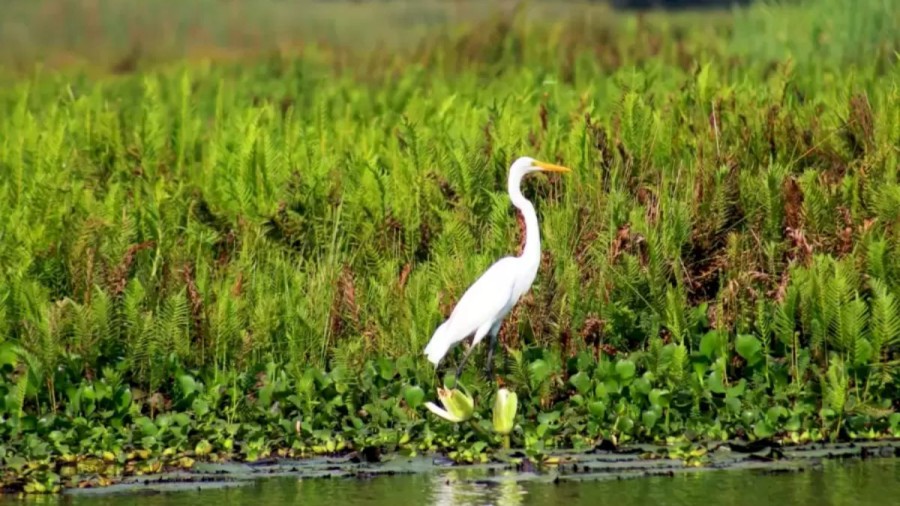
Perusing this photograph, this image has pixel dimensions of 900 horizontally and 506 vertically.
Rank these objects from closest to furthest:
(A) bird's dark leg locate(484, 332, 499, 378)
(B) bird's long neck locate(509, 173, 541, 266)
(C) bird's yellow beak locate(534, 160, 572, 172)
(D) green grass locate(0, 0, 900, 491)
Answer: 1. (D) green grass locate(0, 0, 900, 491)
2. (A) bird's dark leg locate(484, 332, 499, 378)
3. (B) bird's long neck locate(509, 173, 541, 266)
4. (C) bird's yellow beak locate(534, 160, 572, 172)

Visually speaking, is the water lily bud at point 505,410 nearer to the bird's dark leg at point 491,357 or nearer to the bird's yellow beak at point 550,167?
the bird's dark leg at point 491,357

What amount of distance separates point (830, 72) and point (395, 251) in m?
4.49

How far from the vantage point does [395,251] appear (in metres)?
7.90

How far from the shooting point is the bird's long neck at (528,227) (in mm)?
6895

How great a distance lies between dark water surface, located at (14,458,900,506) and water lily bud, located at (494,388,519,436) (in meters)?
0.27

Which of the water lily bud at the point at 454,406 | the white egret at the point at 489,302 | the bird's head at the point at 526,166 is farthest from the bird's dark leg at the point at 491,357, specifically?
the bird's head at the point at 526,166

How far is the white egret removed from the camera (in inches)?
259

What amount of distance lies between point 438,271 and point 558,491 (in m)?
1.97

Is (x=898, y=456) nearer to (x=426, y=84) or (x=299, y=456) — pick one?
→ (x=299, y=456)

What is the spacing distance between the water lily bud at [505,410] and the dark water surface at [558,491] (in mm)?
271

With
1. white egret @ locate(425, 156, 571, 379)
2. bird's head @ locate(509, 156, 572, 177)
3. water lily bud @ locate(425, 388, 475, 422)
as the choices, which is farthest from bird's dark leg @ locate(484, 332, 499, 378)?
bird's head @ locate(509, 156, 572, 177)

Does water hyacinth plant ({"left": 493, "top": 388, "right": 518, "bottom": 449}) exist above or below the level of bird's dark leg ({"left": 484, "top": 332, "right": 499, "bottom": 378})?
below

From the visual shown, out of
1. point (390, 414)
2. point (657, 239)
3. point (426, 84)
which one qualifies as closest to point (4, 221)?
point (390, 414)

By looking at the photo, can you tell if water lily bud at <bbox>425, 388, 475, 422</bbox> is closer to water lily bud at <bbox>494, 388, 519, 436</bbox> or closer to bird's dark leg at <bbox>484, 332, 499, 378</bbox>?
water lily bud at <bbox>494, 388, 519, 436</bbox>
